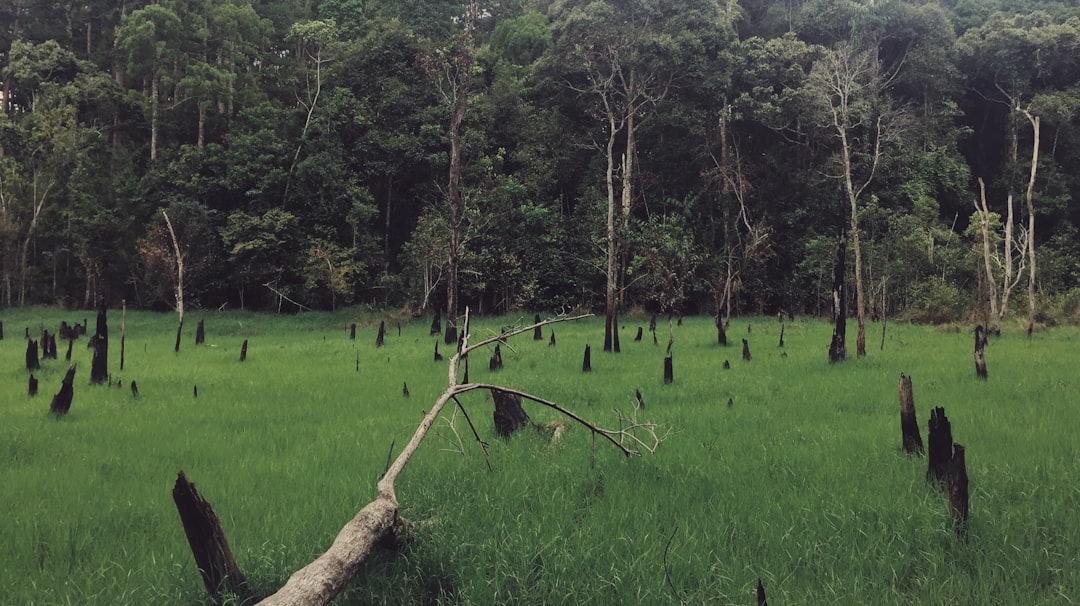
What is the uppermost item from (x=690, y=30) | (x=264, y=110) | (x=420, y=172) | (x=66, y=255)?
(x=690, y=30)

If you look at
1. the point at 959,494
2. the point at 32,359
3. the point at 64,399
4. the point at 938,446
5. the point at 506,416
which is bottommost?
the point at 32,359

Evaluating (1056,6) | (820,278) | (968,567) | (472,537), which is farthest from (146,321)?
(1056,6)

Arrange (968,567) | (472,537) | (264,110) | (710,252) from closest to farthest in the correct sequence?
(968,567)
(472,537)
(710,252)
(264,110)

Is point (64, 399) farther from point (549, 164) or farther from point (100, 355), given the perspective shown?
point (549, 164)

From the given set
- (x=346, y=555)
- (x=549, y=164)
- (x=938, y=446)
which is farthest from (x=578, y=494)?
(x=549, y=164)

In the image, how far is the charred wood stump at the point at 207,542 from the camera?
3.01 meters

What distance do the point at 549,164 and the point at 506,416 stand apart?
2974cm

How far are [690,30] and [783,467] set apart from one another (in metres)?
30.5

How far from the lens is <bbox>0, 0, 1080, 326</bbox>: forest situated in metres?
31.1

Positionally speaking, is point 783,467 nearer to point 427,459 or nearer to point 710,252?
point 427,459

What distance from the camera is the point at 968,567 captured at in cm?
386

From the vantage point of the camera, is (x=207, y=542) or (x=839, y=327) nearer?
(x=207, y=542)

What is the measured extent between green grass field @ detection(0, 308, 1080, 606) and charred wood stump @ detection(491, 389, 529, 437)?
0.28 metres

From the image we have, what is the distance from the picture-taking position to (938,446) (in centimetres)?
509
